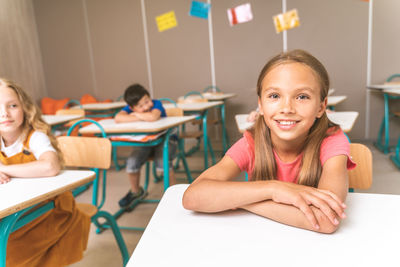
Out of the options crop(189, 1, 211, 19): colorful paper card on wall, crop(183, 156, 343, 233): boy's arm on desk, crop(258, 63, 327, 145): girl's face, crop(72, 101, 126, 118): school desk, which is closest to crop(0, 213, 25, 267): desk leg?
crop(183, 156, 343, 233): boy's arm on desk

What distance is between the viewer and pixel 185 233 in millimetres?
616

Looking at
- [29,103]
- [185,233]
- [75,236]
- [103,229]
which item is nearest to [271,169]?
[185,233]

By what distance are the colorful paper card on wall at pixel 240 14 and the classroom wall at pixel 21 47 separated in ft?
10.3

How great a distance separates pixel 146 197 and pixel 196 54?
2.70 metres

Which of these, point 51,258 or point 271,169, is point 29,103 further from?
point 271,169

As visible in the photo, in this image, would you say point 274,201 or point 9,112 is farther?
point 9,112

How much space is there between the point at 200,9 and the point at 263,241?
14.4ft

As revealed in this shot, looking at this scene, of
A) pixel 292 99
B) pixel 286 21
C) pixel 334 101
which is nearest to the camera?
pixel 292 99

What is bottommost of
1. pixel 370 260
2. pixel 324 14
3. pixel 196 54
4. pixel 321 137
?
pixel 370 260

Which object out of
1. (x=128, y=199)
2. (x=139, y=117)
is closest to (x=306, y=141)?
(x=139, y=117)

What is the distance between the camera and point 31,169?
1.07 m

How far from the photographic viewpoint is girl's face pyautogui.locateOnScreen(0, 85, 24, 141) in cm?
118

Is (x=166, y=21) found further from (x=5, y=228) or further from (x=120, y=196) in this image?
(x=5, y=228)

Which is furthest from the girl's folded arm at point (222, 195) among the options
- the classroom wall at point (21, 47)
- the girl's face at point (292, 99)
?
the classroom wall at point (21, 47)
